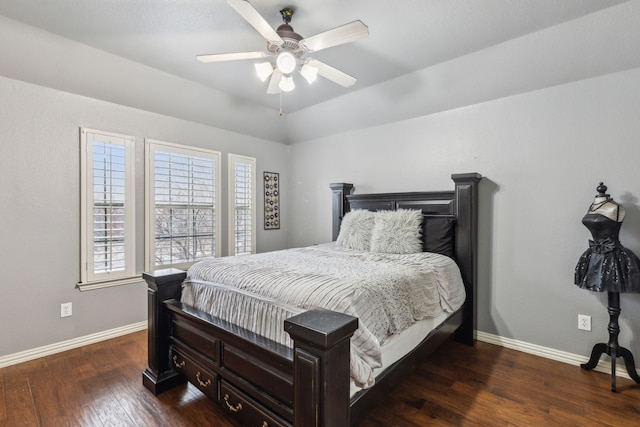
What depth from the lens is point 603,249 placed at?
2209mm

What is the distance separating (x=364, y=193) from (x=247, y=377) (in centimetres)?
279

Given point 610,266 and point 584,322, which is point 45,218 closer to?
point 610,266

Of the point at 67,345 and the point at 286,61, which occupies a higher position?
the point at 286,61

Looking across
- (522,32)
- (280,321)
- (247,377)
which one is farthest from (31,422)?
(522,32)

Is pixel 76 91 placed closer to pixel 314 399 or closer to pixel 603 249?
pixel 314 399

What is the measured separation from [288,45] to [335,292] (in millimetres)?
1615

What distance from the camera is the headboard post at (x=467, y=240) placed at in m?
2.88

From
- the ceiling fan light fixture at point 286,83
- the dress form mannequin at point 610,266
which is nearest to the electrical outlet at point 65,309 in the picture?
the ceiling fan light fixture at point 286,83

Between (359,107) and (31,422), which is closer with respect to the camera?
(31,422)

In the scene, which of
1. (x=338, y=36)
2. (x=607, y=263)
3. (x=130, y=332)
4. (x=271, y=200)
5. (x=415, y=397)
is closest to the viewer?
(x=338, y=36)

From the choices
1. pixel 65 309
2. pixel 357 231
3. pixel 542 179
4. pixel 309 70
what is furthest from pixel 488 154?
pixel 65 309

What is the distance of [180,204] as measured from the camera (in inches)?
138

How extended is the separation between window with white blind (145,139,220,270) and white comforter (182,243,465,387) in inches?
55.6

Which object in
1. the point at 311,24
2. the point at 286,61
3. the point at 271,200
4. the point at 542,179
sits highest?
the point at 311,24
